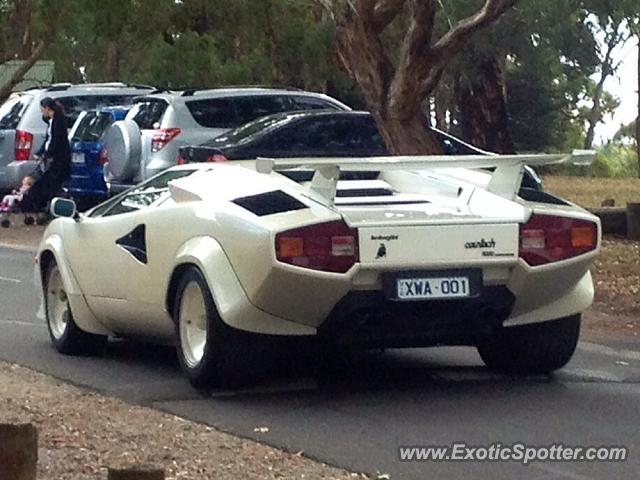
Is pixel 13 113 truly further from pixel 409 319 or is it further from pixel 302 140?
pixel 409 319

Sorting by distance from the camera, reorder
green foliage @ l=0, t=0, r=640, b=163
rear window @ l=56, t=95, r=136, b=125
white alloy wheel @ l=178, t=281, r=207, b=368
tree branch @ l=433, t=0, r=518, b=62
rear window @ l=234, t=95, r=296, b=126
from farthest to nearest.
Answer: green foliage @ l=0, t=0, r=640, b=163 < rear window @ l=56, t=95, r=136, b=125 < rear window @ l=234, t=95, r=296, b=126 < tree branch @ l=433, t=0, r=518, b=62 < white alloy wheel @ l=178, t=281, r=207, b=368

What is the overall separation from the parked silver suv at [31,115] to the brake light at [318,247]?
55.2ft

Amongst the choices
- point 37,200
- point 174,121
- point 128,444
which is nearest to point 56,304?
point 128,444

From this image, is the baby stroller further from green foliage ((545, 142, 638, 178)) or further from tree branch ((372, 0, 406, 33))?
green foliage ((545, 142, 638, 178))

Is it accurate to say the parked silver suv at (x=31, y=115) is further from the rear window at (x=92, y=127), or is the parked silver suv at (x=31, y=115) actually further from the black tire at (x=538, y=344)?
the black tire at (x=538, y=344)

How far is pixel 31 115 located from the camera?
25.6 m

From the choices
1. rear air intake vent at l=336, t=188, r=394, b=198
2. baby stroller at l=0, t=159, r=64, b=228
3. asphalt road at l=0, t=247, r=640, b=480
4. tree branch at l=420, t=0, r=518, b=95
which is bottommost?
baby stroller at l=0, t=159, r=64, b=228

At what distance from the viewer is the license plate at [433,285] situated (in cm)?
892

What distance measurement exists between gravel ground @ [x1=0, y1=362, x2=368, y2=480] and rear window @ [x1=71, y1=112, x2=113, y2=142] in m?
14.3

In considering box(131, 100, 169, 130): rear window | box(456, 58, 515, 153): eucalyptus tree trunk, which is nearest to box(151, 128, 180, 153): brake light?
box(131, 100, 169, 130): rear window

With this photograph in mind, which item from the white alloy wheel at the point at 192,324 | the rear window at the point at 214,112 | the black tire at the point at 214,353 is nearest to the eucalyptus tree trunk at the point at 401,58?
the rear window at the point at 214,112

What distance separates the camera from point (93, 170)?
76.8 ft

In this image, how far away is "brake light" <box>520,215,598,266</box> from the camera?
29.9ft

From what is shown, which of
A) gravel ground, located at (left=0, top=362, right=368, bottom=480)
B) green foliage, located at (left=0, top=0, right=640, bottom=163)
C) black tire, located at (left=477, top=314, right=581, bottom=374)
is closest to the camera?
gravel ground, located at (left=0, top=362, right=368, bottom=480)
